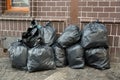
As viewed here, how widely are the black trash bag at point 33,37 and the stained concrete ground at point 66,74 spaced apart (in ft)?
1.97

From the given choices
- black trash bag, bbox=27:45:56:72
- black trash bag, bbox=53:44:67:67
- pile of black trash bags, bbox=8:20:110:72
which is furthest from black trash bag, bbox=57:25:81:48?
black trash bag, bbox=27:45:56:72

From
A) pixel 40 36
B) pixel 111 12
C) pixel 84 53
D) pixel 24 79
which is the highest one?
pixel 111 12

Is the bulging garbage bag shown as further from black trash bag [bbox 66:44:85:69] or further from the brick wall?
black trash bag [bbox 66:44:85:69]

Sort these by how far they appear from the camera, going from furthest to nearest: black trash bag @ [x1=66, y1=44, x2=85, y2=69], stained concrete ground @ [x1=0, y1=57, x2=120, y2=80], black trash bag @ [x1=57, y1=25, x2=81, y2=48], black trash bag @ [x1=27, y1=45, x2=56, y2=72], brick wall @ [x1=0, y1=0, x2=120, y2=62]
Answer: brick wall @ [x1=0, y1=0, x2=120, y2=62]
black trash bag @ [x1=57, y1=25, x2=81, y2=48]
black trash bag @ [x1=66, y1=44, x2=85, y2=69]
black trash bag @ [x1=27, y1=45, x2=56, y2=72]
stained concrete ground @ [x1=0, y1=57, x2=120, y2=80]

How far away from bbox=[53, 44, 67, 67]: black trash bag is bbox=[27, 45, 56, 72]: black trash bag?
184 millimetres

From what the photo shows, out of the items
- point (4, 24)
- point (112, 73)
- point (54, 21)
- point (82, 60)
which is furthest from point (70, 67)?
point (4, 24)

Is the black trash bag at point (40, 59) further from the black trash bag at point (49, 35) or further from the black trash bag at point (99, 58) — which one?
the black trash bag at point (99, 58)

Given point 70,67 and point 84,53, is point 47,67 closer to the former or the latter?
point 70,67

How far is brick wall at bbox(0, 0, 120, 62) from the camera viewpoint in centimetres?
491

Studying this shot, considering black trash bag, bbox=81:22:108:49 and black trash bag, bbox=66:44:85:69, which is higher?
black trash bag, bbox=81:22:108:49

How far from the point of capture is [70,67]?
473 cm

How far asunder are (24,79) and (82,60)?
1.17 meters

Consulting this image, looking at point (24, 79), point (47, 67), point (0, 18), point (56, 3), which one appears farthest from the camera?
point (0, 18)

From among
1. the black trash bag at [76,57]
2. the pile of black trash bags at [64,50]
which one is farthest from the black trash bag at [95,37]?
the black trash bag at [76,57]
